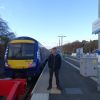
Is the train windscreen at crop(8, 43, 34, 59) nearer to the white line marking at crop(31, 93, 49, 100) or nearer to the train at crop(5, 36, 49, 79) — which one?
the train at crop(5, 36, 49, 79)

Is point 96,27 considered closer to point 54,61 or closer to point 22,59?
point 54,61

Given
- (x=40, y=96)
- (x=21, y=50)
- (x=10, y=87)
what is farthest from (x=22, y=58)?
(x=10, y=87)

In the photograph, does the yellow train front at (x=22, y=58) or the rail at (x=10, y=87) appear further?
the yellow train front at (x=22, y=58)

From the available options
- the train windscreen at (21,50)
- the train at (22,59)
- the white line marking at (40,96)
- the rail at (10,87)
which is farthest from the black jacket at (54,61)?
the train windscreen at (21,50)

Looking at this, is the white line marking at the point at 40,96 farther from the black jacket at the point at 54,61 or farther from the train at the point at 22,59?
the train at the point at 22,59

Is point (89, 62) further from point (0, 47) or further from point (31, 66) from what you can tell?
point (0, 47)

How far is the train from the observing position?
77.0 feet

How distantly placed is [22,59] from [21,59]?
7cm

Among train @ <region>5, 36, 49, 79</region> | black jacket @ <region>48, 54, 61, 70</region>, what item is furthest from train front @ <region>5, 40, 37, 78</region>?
black jacket @ <region>48, 54, 61, 70</region>

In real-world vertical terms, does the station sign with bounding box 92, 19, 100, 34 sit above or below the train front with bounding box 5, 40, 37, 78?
above

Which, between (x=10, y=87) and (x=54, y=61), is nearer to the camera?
(x=10, y=87)

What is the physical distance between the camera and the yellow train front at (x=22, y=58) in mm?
23469

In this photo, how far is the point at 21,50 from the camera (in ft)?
80.6

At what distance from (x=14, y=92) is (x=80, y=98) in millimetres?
4377
